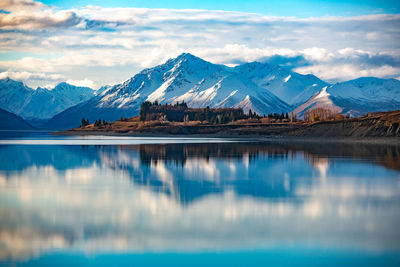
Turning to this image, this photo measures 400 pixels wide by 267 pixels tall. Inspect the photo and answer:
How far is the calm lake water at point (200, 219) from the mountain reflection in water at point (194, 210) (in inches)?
2.5

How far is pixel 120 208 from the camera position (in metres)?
32.6

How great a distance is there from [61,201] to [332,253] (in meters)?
20.5

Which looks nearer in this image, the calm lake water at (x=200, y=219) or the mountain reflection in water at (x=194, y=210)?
the calm lake water at (x=200, y=219)

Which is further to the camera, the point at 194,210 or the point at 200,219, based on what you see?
the point at 194,210

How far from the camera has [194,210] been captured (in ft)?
104

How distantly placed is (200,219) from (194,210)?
9.11ft

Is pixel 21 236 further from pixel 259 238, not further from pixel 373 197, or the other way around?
pixel 373 197

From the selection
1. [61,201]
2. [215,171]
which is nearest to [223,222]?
[61,201]

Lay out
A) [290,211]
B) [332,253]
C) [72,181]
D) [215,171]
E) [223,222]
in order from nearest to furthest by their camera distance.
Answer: [332,253] < [223,222] < [290,211] < [72,181] < [215,171]

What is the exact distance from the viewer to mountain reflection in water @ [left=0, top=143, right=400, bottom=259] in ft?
80.0

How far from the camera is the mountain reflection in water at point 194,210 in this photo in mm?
24375

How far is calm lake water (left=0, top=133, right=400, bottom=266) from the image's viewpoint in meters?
22.2

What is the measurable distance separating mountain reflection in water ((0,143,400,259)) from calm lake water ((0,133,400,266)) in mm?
64

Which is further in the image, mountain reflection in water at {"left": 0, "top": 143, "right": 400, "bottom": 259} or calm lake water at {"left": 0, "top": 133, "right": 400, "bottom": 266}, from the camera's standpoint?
mountain reflection in water at {"left": 0, "top": 143, "right": 400, "bottom": 259}
